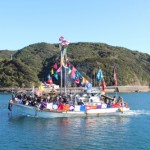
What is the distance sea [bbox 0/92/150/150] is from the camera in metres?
32.2

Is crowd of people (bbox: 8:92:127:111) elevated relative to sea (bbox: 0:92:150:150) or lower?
elevated

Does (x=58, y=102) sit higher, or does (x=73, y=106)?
(x=58, y=102)

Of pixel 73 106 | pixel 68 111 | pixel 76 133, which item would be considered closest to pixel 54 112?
pixel 68 111

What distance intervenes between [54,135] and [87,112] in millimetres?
13988

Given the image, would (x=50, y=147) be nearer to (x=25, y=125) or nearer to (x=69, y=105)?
(x=25, y=125)

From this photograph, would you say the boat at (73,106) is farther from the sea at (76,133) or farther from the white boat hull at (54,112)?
the sea at (76,133)

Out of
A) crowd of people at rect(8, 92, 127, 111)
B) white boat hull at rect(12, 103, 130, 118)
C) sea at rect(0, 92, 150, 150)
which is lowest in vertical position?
sea at rect(0, 92, 150, 150)

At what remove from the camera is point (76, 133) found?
37.6m

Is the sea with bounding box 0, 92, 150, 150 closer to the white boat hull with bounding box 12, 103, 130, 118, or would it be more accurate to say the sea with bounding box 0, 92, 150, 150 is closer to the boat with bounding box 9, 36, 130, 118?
the white boat hull with bounding box 12, 103, 130, 118

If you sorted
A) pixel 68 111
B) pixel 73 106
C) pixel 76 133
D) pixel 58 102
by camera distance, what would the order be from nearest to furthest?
pixel 76 133, pixel 68 111, pixel 58 102, pixel 73 106

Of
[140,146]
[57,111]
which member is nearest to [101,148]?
[140,146]

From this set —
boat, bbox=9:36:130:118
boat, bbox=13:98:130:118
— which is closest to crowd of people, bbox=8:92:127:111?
boat, bbox=9:36:130:118

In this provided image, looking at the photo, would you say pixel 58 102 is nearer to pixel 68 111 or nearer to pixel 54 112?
pixel 54 112

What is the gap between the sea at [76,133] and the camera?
32188mm
